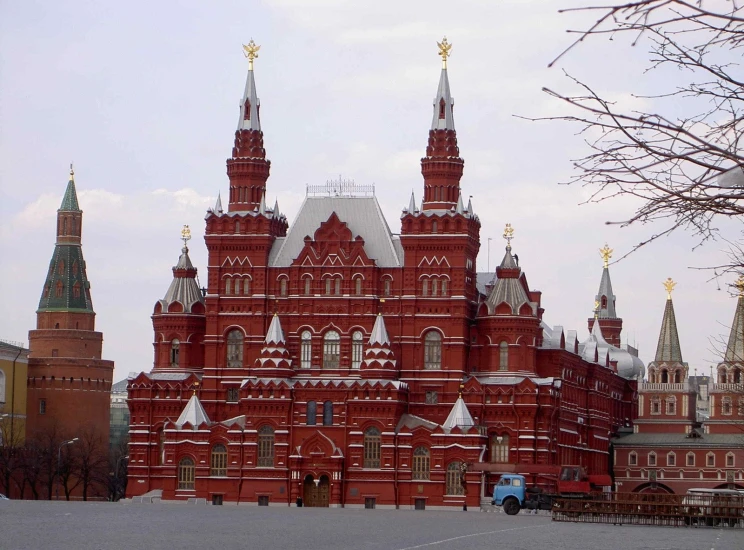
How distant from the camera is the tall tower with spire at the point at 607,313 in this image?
148m

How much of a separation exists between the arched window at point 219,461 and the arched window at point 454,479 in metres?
13.3

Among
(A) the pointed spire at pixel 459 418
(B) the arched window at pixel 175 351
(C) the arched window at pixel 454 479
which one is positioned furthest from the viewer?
(B) the arched window at pixel 175 351

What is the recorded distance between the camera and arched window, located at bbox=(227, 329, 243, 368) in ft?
317

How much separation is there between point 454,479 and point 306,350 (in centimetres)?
1249

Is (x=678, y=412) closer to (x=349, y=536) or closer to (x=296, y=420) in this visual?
(x=296, y=420)

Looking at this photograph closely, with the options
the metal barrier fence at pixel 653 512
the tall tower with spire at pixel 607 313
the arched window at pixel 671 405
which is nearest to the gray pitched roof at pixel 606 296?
the tall tower with spire at pixel 607 313

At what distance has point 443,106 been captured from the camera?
315ft

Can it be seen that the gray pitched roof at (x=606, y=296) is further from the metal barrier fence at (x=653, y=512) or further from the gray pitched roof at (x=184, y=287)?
the metal barrier fence at (x=653, y=512)

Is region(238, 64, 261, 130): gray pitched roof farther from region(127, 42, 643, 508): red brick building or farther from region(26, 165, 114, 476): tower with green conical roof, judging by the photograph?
region(26, 165, 114, 476): tower with green conical roof

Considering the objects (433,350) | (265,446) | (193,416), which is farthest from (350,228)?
(193,416)

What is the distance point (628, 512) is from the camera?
58469 millimetres

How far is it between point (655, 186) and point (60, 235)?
125489mm

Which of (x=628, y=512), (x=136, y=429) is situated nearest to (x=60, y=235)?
(x=136, y=429)

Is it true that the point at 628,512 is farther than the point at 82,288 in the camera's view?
No
